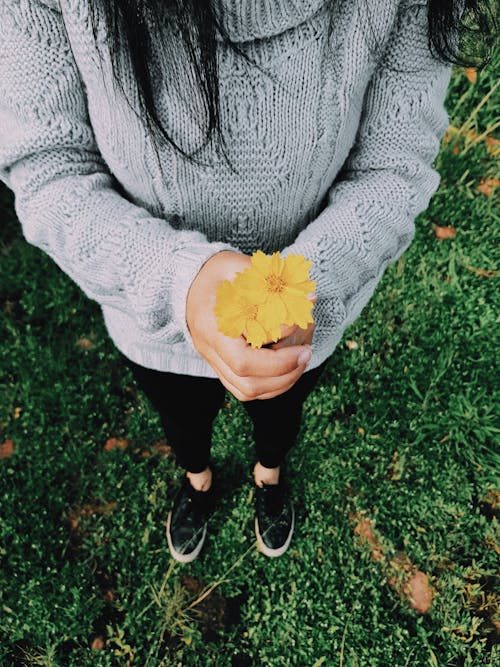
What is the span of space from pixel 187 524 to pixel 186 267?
1.30 meters

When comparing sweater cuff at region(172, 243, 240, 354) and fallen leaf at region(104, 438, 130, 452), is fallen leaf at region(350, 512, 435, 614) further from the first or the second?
sweater cuff at region(172, 243, 240, 354)

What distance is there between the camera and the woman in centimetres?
79

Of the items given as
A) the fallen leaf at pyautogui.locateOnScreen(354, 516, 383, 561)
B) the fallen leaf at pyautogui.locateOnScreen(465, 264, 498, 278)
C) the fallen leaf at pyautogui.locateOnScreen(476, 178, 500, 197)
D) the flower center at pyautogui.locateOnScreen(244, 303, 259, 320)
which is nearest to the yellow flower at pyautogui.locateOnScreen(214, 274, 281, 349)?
the flower center at pyautogui.locateOnScreen(244, 303, 259, 320)

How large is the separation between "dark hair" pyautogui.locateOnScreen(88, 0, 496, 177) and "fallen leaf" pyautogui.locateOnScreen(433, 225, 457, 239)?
173 cm

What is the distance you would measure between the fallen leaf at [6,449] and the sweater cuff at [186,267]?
5.10 ft

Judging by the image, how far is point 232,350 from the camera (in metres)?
0.80

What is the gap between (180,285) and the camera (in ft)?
2.81

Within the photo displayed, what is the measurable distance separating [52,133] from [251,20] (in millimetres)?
360

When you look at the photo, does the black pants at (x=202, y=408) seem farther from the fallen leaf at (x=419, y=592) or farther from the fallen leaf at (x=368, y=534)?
the fallen leaf at (x=419, y=592)

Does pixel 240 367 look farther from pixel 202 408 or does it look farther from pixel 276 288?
pixel 202 408

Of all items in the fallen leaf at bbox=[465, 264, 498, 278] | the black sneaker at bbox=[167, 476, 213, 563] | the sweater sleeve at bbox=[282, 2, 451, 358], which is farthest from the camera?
the fallen leaf at bbox=[465, 264, 498, 278]

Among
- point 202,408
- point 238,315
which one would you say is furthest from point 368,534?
point 238,315

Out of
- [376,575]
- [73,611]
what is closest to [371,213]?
[376,575]

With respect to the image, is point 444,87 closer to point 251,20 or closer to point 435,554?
point 251,20
